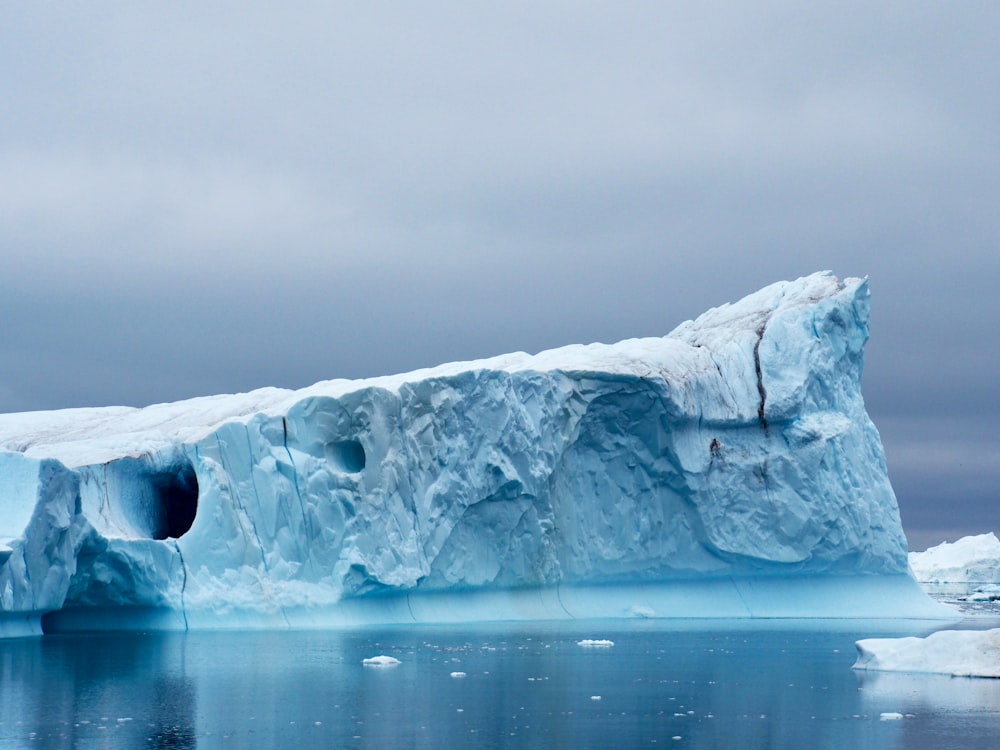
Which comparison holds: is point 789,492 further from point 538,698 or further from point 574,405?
point 538,698

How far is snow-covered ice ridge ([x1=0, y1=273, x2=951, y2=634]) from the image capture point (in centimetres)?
2023

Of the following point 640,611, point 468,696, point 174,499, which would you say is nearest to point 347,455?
point 174,499

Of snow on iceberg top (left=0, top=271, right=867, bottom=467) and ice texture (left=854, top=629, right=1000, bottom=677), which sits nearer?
ice texture (left=854, top=629, right=1000, bottom=677)

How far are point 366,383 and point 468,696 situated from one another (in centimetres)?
962

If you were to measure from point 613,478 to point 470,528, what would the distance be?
3158mm

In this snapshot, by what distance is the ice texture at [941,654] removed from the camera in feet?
49.3

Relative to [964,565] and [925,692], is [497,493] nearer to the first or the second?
[925,692]

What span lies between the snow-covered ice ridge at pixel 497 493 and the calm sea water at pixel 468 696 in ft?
4.85

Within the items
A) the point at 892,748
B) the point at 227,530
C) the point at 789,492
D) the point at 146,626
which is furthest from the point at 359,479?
the point at 892,748

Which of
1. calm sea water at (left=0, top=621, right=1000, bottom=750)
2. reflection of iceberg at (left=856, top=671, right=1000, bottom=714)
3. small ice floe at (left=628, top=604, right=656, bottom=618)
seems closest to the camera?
calm sea water at (left=0, top=621, right=1000, bottom=750)

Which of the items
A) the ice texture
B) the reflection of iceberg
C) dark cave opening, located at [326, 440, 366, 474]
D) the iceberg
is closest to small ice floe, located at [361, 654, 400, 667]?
the reflection of iceberg

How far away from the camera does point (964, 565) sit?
5122 centimetres

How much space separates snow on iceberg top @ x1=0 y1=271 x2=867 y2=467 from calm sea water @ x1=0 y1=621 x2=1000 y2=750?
3.62 meters

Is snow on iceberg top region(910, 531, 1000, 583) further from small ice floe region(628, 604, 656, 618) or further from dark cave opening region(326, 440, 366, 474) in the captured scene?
dark cave opening region(326, 440, 366, 474)
